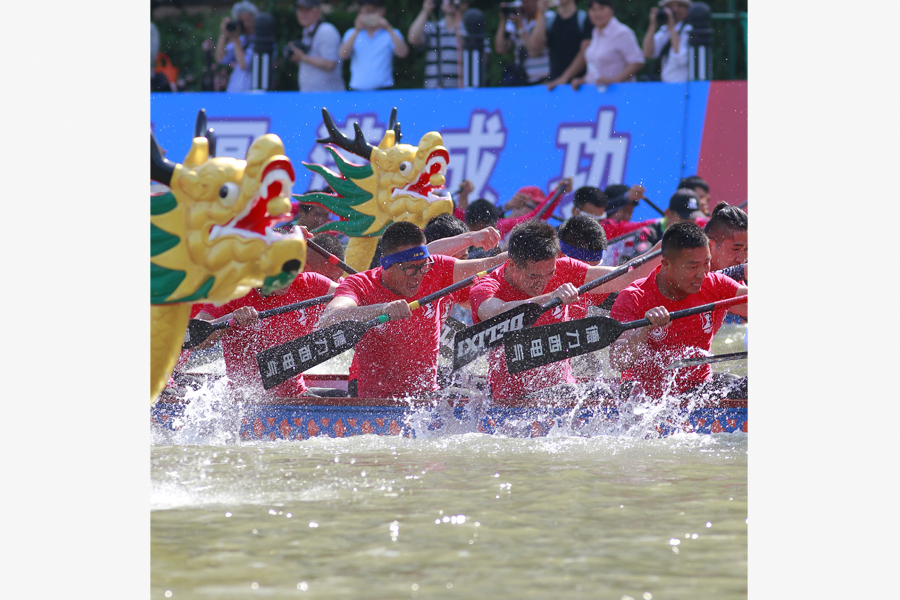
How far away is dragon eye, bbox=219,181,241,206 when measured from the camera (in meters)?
3.29

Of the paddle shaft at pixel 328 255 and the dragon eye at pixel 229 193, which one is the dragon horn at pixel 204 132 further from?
the paddle shaft at pixel 328 255

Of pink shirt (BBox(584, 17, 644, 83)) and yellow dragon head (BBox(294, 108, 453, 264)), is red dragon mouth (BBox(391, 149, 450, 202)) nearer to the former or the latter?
yellow dragon head (BBox(294, 108, 453, 264))

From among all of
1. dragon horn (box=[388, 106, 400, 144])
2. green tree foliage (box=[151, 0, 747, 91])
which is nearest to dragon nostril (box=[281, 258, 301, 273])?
dragon horn (box=[388, 106, 400, 144])

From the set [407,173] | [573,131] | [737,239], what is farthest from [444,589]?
[573,131]

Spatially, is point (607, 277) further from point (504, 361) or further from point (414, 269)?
point (414, 269)

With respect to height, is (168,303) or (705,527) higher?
(168,303)

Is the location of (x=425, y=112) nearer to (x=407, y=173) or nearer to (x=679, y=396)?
(x=407, y=173)

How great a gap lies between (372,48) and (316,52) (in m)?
0.74

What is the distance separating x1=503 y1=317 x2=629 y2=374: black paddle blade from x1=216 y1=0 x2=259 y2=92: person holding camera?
740cm

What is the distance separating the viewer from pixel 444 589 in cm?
311

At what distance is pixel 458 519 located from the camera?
12.5 ft

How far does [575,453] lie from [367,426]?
43.9 inches
